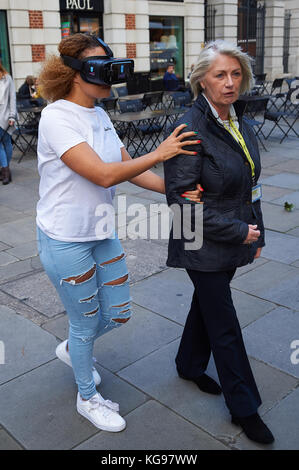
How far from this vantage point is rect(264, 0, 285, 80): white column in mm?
23903

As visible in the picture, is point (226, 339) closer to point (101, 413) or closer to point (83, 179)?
point (101, 413)

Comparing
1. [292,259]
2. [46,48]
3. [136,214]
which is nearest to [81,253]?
[292,259]

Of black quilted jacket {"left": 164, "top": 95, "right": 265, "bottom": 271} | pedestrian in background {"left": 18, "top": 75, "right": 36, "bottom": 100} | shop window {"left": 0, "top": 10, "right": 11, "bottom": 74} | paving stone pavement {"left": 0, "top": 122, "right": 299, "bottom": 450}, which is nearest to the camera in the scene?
black quilted jacket {"left": 164, "top": 95, "right": 265, "bottom": 271}

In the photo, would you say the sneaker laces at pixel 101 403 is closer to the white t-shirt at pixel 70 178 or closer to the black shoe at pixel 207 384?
the black shoe at pixel 207 384

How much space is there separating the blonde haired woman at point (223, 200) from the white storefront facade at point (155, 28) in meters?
9.76

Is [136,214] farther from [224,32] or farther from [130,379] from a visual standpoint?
[224,32]

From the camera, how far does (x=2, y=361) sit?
143 inches

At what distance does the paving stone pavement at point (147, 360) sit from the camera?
286 centimetres

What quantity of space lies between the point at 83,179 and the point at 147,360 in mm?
1537

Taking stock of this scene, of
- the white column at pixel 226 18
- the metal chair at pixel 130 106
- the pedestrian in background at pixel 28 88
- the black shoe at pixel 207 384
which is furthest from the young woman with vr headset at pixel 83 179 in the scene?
the white column at pixel 226 18

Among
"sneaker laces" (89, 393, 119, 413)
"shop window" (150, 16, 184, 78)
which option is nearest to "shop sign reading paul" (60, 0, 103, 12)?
"shop window" (150, 16, 184, 78)

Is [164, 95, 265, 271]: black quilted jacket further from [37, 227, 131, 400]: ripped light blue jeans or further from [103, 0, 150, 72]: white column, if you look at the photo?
[103, 0, 150, 72]: white column

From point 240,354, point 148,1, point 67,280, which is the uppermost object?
point 148,1

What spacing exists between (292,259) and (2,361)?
3035mm
